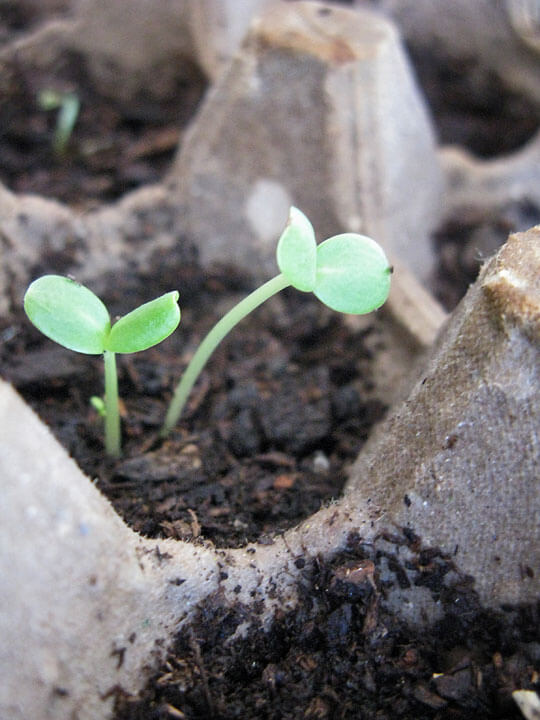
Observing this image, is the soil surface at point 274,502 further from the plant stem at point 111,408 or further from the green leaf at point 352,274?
the green leaf at point 352,274

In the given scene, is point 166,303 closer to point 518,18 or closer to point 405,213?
point 405,213

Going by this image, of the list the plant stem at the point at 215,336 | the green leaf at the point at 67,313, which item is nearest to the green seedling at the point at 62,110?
the plant stem at the point at 215,336

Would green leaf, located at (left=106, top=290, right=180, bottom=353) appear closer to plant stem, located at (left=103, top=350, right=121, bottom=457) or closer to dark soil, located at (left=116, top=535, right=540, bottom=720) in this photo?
plant stem, located at (left=103, top=350, right=121, bottom=457)

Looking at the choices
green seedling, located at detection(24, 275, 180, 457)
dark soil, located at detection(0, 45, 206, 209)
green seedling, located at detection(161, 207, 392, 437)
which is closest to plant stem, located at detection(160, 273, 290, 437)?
green seedling, located at detection(161, 207, 392, 437)

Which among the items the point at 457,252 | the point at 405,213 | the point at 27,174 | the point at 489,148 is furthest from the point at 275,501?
the point at 489,148

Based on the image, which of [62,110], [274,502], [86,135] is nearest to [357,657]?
[274,502]

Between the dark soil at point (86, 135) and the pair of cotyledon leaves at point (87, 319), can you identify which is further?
the dark soil at point (86, 135)
